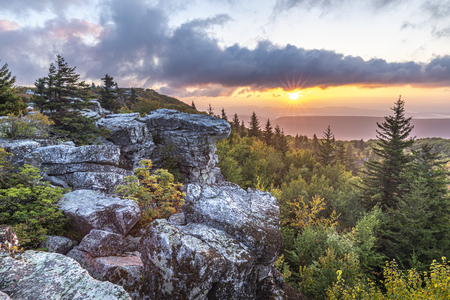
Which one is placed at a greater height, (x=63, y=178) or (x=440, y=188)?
(x=63, y=178)

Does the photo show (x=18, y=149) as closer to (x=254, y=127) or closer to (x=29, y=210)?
(x=29, y=210)

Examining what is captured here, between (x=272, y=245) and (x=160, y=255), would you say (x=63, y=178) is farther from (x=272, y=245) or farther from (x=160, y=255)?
(x=272, y=245)

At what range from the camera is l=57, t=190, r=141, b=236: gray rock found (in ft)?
23.2

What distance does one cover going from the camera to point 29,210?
6836 millimetres

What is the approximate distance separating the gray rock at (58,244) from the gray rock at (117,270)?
0.36m

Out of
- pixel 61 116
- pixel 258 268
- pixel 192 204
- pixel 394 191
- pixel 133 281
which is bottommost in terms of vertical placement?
pixel 394 191

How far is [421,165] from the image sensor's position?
19.5 meters

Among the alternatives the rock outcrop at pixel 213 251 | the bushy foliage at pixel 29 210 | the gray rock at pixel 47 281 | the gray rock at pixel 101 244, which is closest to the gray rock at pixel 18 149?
the bushy foliage at pixel 29 210

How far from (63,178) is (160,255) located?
9985 millimetres

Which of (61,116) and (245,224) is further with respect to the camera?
(61,116)

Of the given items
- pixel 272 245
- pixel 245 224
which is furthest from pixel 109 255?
pixel 272 245

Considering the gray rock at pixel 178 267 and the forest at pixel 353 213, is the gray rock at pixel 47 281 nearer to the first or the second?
the gray rock at pixel 178 267

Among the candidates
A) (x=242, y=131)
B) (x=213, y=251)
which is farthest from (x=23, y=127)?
(x=242, y=131)

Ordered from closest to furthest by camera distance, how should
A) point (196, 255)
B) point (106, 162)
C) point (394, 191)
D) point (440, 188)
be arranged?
1. point (196, 255)
2. point (106, 162)
3. point (440, 188)
4. point (394, 191)
